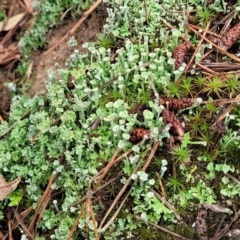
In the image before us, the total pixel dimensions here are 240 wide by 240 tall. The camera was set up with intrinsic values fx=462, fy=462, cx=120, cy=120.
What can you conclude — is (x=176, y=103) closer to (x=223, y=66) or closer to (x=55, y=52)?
(x=223, y=66)

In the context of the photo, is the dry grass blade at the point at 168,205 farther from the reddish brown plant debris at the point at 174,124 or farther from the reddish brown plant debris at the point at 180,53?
the reddish brown plant debris at the point at 180,53

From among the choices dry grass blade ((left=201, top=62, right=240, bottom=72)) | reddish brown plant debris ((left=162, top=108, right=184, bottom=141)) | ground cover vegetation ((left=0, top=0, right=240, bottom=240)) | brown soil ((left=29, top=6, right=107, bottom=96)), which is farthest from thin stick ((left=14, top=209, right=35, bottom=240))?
dry grass blade ((left=201, top=62, right=240, bottom=72))

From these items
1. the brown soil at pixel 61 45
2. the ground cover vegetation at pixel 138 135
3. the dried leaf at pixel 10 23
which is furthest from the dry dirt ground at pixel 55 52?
the dried leaf at pixel 10 23

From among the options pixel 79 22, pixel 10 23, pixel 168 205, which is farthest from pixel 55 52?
pixel 168 205

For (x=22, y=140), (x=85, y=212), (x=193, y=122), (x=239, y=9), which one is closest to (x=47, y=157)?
(x=22, y=140)

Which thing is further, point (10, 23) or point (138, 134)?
point (10, 23)

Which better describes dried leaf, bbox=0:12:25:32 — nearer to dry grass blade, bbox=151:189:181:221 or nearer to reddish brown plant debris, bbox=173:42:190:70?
reddish brown plant debris, bbox=173:42:190:70

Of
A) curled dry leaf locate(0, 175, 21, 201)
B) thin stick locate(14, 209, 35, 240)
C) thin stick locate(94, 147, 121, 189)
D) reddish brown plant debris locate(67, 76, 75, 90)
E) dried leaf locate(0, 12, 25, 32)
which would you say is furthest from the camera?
dried leaf locate(0, 12, 25, 32)
